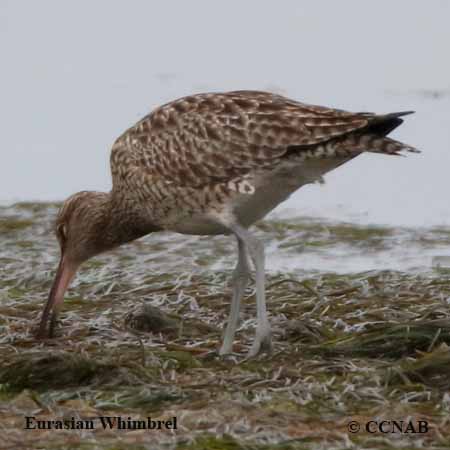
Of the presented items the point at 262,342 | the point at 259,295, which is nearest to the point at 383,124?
the point at 259,295

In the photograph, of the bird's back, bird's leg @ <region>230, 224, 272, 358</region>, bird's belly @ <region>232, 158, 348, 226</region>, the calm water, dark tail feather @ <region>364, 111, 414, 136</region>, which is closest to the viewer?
dark tail feather @ <region>364, 111, 414, 136</region>

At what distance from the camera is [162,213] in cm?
1078

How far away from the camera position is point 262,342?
10.2m

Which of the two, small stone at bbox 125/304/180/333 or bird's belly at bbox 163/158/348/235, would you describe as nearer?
bird's belly at bbox 163/158/348/235

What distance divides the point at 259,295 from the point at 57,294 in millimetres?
1497

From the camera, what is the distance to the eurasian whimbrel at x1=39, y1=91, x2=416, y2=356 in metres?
10.1

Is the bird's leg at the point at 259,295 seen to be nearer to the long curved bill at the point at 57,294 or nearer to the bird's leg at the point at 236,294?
the bird's leg at the point at 236,294

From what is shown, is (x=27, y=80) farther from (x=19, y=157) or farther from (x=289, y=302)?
(x=289, y=302)

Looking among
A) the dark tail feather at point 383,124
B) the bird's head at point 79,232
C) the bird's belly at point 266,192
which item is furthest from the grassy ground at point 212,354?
the dark tail feather at point 383,124

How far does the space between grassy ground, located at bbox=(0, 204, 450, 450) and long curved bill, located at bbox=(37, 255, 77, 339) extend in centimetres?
12

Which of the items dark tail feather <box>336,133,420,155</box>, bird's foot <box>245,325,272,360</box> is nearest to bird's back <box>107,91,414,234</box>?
dark tail feather <box>336,133,420,155</box>

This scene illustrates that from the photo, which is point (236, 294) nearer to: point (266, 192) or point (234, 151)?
point (266, 192)

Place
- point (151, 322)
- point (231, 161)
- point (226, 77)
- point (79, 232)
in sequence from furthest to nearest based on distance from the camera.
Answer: point (226, 77), point (79, 232), point (151, 322), point (231, 161)

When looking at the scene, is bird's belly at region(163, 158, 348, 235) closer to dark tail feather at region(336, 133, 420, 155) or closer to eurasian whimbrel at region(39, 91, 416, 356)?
eurasian whimbrel at region(39, 91, 416, 356)
